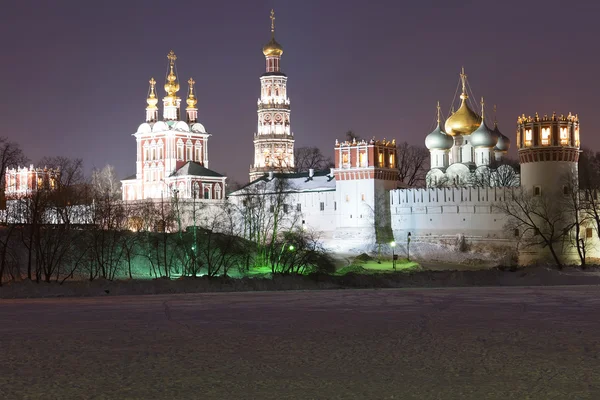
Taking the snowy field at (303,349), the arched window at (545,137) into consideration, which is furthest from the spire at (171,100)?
the snowy field at (303,349)

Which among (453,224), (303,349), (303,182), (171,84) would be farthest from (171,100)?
(303,349)

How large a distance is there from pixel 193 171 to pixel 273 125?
10.4m

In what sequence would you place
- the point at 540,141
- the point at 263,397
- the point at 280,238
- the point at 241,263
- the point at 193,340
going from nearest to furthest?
the point at 263,397
the point at 193,340
the point at 241,263
the point at 540,141
the point at 280,238

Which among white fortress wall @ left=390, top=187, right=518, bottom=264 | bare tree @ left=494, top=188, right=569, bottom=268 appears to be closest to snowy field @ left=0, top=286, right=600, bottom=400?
bare tree @ left=494, top=188, right=569, bottom=268

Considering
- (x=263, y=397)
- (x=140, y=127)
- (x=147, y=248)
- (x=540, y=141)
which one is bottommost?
(x=263, y=397)

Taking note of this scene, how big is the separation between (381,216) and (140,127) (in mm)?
27146

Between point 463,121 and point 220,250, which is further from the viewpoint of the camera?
point 463,121

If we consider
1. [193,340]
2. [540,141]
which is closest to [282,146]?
[540,141]

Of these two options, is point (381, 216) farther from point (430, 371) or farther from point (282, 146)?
point (430, 371)

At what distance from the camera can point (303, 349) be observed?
Answer: 52.3 ft

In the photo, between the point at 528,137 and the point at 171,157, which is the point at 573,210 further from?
the point at 171,157

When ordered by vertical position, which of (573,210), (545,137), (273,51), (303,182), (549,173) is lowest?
(573,210)

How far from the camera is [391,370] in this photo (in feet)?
45.7

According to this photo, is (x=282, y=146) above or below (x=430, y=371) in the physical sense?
above
